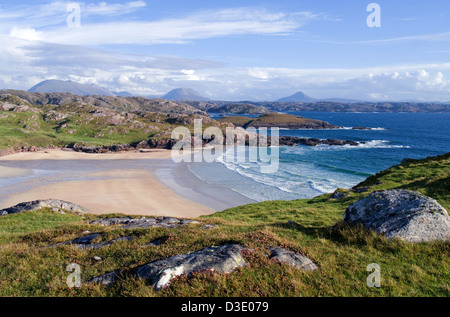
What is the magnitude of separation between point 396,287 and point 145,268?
7.83 metres

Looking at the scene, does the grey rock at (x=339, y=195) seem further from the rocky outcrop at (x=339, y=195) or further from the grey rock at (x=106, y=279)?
the grey rock at (x=106, y=279)

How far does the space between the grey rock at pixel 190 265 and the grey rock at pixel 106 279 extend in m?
0.83

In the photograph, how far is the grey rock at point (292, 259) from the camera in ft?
31.1

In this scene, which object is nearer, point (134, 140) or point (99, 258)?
point (99, 258)

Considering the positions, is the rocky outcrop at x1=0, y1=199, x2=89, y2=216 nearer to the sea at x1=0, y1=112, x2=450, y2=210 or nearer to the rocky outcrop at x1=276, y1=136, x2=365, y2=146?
the sea at x1=0, y1=112, x2=450, y2=210

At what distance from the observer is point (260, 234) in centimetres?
1223

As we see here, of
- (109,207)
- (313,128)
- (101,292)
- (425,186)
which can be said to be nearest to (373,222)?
(101,292)

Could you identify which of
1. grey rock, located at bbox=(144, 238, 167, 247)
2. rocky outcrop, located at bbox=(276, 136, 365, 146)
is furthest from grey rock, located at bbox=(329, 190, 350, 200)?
rocky outcrop, located at bbox=(276, 136, 365, 146)

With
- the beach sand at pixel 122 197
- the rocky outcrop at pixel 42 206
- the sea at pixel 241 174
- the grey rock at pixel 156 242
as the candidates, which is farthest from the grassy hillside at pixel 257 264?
the sea at pixel 241 174

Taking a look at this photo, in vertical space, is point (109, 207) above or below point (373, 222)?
below

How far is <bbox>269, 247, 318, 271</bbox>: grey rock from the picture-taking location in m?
9.49

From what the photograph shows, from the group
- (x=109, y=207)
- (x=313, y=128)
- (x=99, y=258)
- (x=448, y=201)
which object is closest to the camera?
(x=99, y=258)

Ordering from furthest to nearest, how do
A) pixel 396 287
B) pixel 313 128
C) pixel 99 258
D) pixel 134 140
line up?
pixel 313 128 → pixel 134 140 → pixel 99 258 → pixel 396 287
